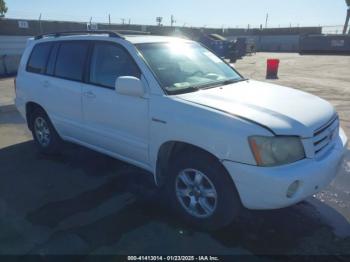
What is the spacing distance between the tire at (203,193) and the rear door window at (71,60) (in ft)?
6.52

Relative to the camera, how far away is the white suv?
296 centimetres

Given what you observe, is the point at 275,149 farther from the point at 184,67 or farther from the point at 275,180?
the point at 184,67

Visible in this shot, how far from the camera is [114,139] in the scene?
4164mm

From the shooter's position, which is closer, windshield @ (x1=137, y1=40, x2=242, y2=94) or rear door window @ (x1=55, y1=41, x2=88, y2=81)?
windshield @ (x1=137, y1=40, x2=242, y2=94)

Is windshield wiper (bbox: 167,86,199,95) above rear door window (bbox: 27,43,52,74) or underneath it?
underneath

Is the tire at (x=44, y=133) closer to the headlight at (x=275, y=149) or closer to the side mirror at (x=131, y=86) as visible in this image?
the side mirror at (x=131, y=86)

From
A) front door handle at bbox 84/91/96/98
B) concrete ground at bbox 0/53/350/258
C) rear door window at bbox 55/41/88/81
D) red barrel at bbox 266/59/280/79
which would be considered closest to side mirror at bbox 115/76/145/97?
front door handle at bbox 84/91/96/98

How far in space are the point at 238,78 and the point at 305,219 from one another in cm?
189

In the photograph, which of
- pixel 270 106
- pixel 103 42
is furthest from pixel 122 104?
pixel 270 106

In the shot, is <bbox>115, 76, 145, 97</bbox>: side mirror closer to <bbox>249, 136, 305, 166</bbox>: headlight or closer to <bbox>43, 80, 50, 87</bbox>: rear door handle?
<bbox>249, 136, 305, 166</bbox>: headlight

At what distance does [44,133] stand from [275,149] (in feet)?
13.3

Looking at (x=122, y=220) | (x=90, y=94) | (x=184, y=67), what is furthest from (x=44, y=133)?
(x=184, y=67)

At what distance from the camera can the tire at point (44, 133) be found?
215 inches

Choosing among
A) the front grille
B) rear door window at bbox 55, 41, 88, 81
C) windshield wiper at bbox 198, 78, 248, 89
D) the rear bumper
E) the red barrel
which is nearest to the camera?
the rear bumper
